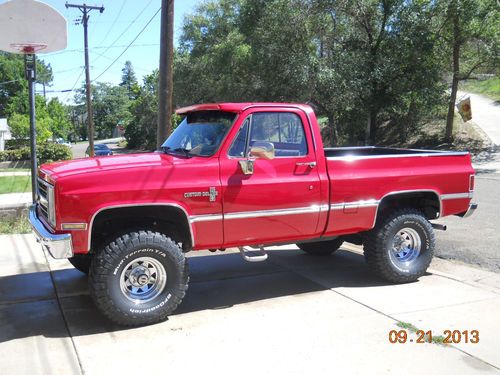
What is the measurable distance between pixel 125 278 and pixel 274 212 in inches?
62.6

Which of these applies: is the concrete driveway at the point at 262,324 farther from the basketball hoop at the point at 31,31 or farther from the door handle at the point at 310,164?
the basketball hoop at the point at 31,31

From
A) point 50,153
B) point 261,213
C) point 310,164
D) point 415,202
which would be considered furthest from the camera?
point 50,153

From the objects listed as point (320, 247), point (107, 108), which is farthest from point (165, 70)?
point (107, 108)

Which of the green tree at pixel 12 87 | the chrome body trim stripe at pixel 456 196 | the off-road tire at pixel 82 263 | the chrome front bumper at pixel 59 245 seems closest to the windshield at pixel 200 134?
the chrome front bumper at pixel 59 245

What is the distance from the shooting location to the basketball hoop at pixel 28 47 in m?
8.94

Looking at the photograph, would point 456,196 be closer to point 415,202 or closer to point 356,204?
point 415,202

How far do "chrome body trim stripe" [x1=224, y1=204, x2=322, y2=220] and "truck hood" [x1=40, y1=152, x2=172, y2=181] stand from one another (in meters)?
0.79

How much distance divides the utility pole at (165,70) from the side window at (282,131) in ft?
17.2

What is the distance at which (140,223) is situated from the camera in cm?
497

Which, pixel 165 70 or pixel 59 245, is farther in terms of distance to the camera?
pixel 165 70

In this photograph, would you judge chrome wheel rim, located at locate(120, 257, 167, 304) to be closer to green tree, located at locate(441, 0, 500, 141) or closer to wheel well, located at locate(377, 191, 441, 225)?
wheel well, located at locate(377, 191, 441, 225)

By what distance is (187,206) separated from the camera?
15.9 ft

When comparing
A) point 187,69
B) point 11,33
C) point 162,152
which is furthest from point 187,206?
point 187,69

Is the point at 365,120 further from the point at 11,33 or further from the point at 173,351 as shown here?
the point at 173,351
